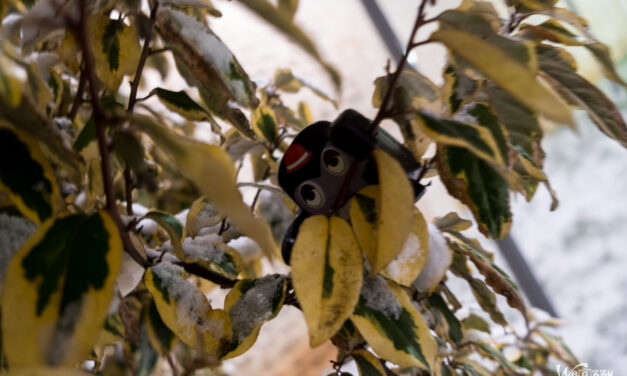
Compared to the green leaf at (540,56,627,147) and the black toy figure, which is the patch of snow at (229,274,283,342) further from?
the green leaf at (540,56,627,147)

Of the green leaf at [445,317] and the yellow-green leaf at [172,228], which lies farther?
the green leaf at [445,317]

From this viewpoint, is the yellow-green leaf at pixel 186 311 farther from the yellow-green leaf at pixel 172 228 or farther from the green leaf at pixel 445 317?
the green leaf at pixel 445 317

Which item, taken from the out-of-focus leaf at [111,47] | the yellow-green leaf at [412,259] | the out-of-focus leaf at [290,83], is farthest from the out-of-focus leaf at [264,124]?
the yellow-green leaf at [412,259]

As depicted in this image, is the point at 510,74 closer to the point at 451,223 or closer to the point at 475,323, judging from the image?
the point at 451,223

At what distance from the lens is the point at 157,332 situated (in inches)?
16.5

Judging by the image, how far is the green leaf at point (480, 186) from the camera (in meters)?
0.40

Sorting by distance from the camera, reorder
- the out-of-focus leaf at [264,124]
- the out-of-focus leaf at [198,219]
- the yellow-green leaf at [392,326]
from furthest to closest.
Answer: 1. the out-of-focus leaf at [264,124]
2. the out-of-focus leaf at [198,219]
3. the yellow-green leaf at [392,326]

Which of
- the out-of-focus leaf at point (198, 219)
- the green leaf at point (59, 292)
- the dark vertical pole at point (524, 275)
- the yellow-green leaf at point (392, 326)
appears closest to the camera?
the green leaf at point (59, 292)

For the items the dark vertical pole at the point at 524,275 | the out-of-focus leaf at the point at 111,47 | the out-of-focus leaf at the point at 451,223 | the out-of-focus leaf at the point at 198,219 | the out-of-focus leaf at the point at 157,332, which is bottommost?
the dark vertical pole at the point at 524,275

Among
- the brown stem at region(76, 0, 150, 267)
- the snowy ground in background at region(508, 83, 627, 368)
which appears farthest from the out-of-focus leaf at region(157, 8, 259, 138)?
the snowy ground in background at region(508, 83, 627, 368)

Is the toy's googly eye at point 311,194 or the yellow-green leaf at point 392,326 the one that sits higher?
the toy's googly eye at point 311,194

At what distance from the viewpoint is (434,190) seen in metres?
1.96

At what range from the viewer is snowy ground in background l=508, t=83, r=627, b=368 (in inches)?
Result: 63.2

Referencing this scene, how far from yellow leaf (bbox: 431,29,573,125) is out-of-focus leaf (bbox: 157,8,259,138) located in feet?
0.57
